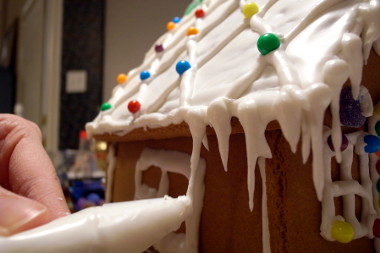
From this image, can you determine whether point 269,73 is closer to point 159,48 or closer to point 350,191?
point 350,191

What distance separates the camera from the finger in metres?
0.49

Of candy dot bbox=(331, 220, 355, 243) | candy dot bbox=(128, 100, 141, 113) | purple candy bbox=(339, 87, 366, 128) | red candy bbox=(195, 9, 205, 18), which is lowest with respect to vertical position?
candy dot bbox=(331, 220, 355, 243)

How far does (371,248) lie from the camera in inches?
24.2

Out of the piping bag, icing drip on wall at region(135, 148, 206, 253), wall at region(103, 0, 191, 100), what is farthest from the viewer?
wall at region(103, 0, 191, 100)

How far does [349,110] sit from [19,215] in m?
0.43

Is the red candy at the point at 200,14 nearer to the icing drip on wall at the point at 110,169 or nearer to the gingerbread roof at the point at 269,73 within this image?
the gingerbread roof at the point at 269,73

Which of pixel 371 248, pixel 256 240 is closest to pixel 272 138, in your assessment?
pixel 256 240

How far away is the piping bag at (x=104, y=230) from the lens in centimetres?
33

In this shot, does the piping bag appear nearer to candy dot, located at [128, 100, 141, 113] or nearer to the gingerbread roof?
the gingerbread roof

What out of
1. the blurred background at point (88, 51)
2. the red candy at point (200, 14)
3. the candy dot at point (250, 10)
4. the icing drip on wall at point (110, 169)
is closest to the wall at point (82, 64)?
the blurred background at point (88, 51)

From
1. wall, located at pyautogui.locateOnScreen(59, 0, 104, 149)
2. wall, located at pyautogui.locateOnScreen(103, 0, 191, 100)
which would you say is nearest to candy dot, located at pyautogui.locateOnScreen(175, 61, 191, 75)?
wall, located at pyautogui.locateOnScreen(103, 0, 191, 100)

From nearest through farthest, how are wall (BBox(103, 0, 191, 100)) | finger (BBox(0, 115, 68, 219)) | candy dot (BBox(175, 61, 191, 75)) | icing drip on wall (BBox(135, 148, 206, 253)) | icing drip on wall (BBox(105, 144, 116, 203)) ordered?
finger (BBox(0, 115, 68, 219)), icing drip on wall (BBox(135, 148, 206, 253)), candy dot (BBox(175, 61, 191, 75)), icing drip on wall (BBox(105, 144, 116, 203)), wall (BBox(103, 0, 191, 100))

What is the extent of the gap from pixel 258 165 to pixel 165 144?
0.27m

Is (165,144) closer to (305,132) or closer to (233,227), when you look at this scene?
(233,227)
